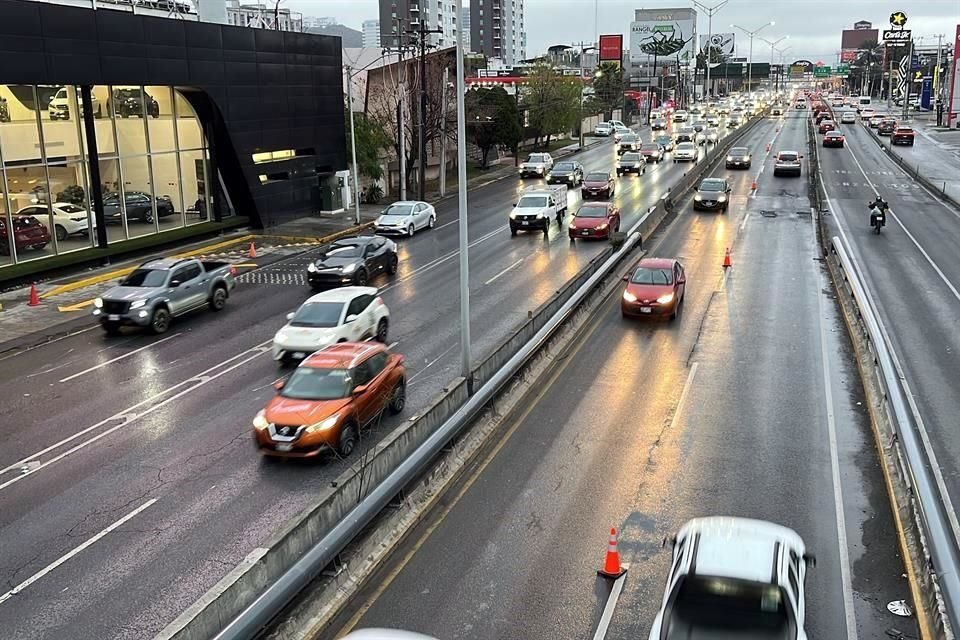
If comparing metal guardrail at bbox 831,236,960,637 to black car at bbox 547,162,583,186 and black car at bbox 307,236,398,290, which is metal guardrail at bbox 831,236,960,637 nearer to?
black car at bbox 307,236,398,290

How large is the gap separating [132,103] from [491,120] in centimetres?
3557

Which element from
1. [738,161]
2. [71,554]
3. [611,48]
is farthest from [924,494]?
[611,48]

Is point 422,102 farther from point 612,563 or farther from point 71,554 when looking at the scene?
point 612,563

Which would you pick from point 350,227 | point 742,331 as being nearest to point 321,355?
point 742,331

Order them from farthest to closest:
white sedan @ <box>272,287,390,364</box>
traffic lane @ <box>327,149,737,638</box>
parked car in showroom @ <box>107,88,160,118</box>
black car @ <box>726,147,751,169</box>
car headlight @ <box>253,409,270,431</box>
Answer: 1. black car @ <box>726,147,751,169</box>
2. parked car in showroom @ <box>107,88,160,118</box>
3. white sedan @ <box>272,287,390,364</box>
4. car headlight @ <box>253,409,270,431</box>
5. traffic lane @ <box>327,149,737,638</box>

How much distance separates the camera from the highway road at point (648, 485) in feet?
34.3

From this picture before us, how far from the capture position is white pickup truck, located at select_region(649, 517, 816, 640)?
28.2 feet

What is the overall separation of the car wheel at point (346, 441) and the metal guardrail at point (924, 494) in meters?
8.92

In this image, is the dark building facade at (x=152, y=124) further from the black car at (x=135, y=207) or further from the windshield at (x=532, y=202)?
the windshield at (x=532, y=202)

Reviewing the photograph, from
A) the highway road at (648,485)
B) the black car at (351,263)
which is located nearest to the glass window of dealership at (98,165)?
the black car at (351,263)

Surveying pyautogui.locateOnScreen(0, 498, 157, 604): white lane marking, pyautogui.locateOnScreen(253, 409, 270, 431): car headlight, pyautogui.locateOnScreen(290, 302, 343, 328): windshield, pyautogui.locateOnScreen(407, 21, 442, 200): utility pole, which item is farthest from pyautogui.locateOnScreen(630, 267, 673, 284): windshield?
pyautogui.locateOnScreen(407, 21, 442, 200): utility pole

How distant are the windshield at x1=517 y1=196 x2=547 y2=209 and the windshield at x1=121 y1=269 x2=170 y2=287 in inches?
741

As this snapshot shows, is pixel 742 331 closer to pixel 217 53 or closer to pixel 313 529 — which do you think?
pixel 313 529

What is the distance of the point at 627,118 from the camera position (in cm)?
13450
